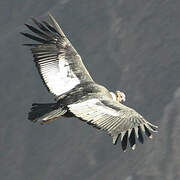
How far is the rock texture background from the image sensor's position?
212 feet

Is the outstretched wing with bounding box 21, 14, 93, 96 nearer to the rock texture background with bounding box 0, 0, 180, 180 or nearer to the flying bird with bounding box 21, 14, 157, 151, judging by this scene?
the flying bird with bounding box 21, 14, 157, 151

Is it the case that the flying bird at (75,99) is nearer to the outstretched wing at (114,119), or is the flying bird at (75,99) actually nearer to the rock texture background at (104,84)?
the outstretched wing at (114,119)

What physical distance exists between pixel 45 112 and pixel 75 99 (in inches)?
36.4

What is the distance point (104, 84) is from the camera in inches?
2837

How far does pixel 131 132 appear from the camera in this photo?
19.7m

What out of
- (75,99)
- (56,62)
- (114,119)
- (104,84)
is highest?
(56,62)

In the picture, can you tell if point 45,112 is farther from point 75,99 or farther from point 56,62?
point 56,62

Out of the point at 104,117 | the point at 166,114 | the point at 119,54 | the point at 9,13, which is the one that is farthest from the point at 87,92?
the point at 9,13

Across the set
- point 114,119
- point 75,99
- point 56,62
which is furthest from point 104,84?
point 114,119

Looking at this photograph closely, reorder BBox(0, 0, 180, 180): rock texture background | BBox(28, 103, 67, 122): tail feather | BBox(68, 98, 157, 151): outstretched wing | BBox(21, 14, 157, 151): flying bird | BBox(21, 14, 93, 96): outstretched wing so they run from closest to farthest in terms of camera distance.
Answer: BBox(68, 98, 157, 151): outstretched wing → BBox(21, 14, 157, 151): flying bird → BBox(28, 103, 67, 122): tail feather → BBox(21, 14, 93, 96): outstretched wing → BBox(0, 0, 180, 180): rock texture background

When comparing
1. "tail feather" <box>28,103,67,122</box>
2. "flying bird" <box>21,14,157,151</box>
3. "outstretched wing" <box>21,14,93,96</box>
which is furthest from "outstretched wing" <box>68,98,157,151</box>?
"outstretched wing" <box>21,14,93,96</box>

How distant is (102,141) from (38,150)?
11135mm

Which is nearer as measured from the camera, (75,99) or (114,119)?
(114,119)

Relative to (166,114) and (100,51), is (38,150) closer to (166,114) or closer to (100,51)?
(100,51)
